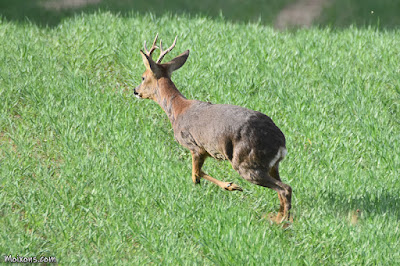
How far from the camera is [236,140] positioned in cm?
547

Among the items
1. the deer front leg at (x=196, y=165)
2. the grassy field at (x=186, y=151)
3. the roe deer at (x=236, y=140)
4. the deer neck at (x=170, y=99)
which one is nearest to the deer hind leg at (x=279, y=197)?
the roe deer at (x=236, y=140)

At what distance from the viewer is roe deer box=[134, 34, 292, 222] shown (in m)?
5.43

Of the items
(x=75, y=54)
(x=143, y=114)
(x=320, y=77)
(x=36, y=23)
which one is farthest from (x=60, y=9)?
A: (x=320, y=77)

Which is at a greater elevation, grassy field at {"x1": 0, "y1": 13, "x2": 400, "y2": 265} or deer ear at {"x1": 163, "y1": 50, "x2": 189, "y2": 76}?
deer ear at {"x1": 163, "y1": 50, "x2": 189, "y2": 76}

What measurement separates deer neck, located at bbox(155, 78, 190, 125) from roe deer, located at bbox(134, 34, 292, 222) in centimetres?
1

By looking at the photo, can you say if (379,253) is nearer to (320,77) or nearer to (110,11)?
(320,77)

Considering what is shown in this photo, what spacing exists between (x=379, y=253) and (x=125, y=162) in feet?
8.85

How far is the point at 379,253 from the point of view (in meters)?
5.23

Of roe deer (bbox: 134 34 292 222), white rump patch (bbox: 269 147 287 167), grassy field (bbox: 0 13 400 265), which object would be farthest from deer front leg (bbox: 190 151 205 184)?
white rump patch (bbox: 269 147 287 167)

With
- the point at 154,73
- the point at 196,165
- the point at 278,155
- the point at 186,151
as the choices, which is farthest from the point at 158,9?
the point at 278,155

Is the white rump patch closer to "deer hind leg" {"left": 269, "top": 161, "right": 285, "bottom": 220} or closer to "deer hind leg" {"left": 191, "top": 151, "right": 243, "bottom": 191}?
"deer hind leg" {"left": 269, "top": 161, "right": 285, "bottom": 220}

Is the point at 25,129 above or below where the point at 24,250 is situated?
above

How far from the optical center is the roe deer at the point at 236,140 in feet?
17.8

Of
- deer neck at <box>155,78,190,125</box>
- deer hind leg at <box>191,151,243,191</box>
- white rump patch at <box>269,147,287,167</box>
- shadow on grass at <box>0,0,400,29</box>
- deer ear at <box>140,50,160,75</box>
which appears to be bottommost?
deer hind leg at <box>191,151,243,191</box>
